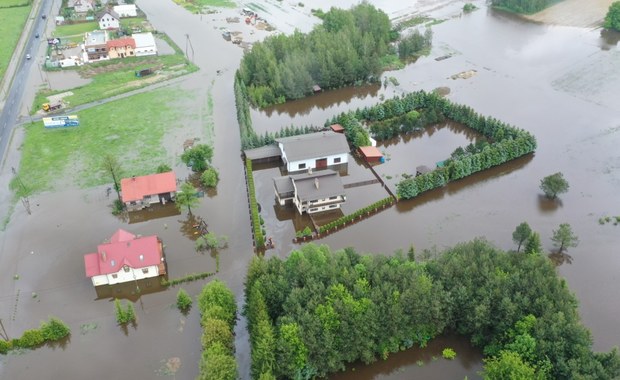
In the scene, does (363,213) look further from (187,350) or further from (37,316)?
(37,316)

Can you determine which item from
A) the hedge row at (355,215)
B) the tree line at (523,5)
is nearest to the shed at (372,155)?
the hedge row at (355,215)

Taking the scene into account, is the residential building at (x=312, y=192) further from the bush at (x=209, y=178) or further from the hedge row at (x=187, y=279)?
the hedge row at (x=187, y=279)

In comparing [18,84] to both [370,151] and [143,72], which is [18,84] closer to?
[143,72]

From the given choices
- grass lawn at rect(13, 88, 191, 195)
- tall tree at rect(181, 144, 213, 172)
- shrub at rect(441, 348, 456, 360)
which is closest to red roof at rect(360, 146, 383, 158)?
tall tree at rect(181, 144, 213, 172)

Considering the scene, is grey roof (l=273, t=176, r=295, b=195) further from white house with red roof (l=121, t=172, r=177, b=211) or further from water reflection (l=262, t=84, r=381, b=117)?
water reflection (l=262, t=84, r=381, b=117)

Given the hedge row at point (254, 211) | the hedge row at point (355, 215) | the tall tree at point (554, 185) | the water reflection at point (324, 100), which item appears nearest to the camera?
the hedge row at point (254, 211)

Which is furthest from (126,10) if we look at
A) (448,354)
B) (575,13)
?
(448,354)
